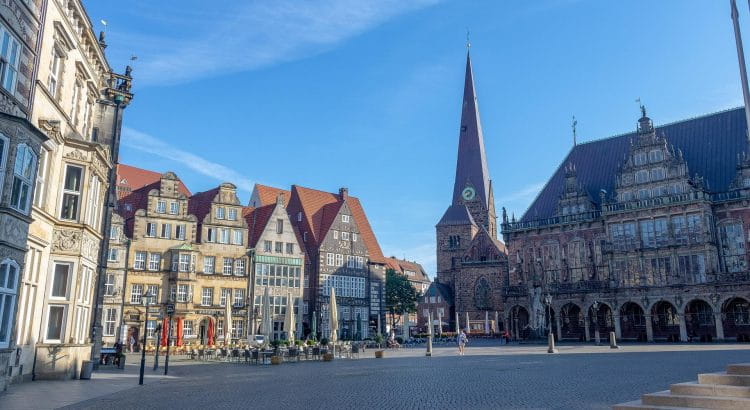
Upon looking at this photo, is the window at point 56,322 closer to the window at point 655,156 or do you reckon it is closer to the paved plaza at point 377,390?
the paved plaza at point 377,390

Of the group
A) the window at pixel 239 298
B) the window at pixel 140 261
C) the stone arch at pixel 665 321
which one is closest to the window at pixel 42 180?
the window at pixel 140 261

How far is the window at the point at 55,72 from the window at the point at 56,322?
607cm

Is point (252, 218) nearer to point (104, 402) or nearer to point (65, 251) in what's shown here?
point (65, 251)

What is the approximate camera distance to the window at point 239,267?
44481 mm

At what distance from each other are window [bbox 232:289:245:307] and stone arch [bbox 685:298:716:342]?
116ft

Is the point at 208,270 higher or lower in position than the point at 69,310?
higher

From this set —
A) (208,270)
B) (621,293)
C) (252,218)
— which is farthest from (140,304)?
A: (621,293)

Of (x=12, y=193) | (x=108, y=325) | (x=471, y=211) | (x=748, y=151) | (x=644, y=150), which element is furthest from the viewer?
(x=471, y=211)

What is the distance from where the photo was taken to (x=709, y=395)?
9461 mm

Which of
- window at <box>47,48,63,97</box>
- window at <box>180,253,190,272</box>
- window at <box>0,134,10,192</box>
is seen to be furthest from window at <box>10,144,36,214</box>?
window at <box>180,253,190,272</box>

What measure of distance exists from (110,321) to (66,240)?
24535 mm

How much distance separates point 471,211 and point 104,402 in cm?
8014

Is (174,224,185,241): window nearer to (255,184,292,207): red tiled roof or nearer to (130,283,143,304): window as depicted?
(130,283,143,304): window

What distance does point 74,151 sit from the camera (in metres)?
16.4
